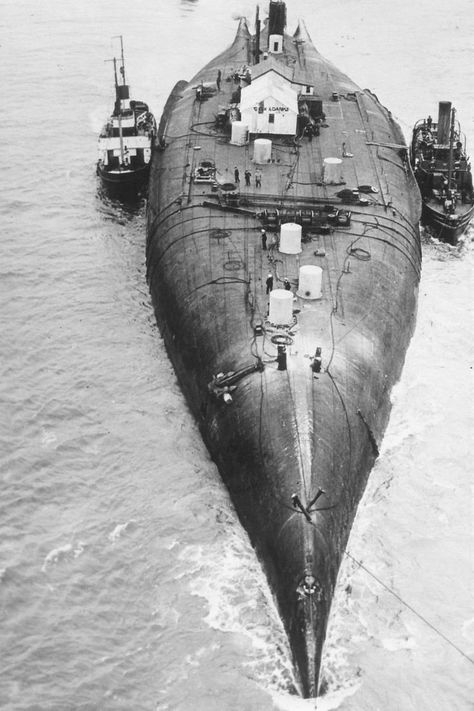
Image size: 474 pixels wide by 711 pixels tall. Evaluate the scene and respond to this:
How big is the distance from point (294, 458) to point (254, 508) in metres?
1.90

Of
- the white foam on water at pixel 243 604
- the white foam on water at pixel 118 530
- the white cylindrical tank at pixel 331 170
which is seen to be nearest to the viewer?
the white foam on water at pixel 243 604

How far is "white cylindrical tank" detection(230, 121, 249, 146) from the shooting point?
44.4 meters

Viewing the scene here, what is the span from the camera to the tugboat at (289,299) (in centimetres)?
2317

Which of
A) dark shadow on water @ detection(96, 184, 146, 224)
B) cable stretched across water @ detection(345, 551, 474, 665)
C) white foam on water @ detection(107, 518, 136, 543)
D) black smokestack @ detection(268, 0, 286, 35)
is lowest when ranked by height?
cable stretched across water @ detection(345, 551, 474, 665)

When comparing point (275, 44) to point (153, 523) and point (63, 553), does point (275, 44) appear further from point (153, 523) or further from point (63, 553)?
point (63, 553)

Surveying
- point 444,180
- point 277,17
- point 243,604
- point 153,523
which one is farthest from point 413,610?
point 277,17

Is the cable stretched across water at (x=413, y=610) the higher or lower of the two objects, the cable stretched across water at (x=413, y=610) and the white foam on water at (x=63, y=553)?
the lower

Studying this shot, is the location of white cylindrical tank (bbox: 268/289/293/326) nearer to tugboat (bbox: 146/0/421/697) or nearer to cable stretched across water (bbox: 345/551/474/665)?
tugboat (bbox: 146/0/421/697)

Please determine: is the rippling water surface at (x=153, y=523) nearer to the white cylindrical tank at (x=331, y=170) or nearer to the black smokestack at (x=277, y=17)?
the white cylindrical tank at (x=331, y=170)

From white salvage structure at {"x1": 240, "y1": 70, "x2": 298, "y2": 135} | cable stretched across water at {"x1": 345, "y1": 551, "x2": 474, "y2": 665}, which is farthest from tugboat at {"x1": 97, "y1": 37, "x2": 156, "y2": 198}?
cable stretched across water at {"x1": 345, "y1": 551, "x2": 474, "y2": 665}

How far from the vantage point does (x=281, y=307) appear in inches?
1121

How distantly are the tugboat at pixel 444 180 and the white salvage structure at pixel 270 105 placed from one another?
8.38 meters

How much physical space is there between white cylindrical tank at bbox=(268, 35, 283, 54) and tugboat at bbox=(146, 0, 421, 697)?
11.8 m

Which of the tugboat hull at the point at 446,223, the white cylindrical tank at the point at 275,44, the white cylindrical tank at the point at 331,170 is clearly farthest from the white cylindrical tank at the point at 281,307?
the white cylindrical tank at the point at 275,44
